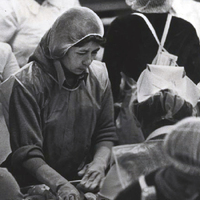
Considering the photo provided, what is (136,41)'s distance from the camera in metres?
4.23

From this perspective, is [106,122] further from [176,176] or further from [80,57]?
[176,176]

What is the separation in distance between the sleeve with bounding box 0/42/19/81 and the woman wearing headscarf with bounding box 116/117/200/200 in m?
1.20

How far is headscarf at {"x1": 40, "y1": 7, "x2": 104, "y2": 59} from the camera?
3738 mm

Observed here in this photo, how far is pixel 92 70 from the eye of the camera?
4023 mm

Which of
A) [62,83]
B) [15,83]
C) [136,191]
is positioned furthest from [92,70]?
[136,191]

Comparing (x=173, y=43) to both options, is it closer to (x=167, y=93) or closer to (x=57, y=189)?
(x=167, y=93)

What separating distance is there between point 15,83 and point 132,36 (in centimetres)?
99

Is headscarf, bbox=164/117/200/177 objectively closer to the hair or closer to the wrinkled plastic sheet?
the wrinkled plastic sheet

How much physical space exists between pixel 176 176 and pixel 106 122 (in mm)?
1103

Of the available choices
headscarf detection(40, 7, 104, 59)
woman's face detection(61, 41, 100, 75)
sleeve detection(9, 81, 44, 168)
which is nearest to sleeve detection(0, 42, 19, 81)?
sleeve detection(9, 81, 44, 168)

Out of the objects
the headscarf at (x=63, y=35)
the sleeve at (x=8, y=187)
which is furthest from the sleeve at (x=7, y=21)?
the sleeve at (x=8, y=187)

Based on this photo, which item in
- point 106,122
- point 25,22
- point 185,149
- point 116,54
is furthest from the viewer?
point 116,54

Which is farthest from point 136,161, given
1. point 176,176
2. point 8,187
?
point 8,187

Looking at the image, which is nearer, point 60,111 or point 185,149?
point 185,149
